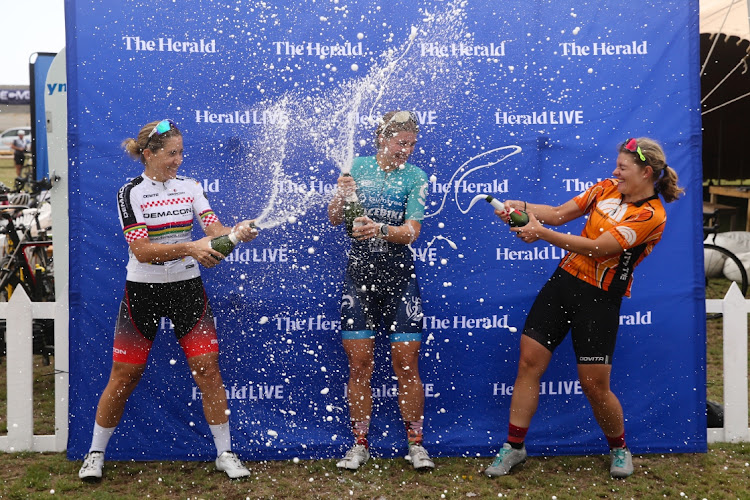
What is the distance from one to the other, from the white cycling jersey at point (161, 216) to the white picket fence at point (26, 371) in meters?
0.88

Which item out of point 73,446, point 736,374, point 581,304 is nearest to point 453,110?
point 581,304

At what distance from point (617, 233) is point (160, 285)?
2.61m

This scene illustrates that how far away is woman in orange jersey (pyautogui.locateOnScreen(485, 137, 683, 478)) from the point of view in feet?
12.9

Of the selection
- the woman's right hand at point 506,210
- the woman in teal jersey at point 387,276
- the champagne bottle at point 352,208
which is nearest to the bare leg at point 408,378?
the woman in teal jersey at point 387,276

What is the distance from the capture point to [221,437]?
169 inches

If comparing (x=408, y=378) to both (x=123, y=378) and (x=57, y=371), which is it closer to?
(x=123, y=378)

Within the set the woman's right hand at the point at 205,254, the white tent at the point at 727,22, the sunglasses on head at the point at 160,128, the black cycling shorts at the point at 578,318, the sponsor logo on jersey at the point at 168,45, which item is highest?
the white tent at the point at 727,22

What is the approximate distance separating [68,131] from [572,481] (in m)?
3.82

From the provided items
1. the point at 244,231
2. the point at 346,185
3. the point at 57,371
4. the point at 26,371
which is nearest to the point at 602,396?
the point at 346,185

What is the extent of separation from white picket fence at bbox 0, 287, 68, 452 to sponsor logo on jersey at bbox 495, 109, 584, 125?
3146 millimetres

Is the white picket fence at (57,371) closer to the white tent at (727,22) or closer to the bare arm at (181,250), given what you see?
the bare arm at (181,250)

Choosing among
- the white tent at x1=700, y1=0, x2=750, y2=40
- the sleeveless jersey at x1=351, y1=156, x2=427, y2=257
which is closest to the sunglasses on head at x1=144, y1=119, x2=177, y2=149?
the sleeveless jersey at x1=351, y1=156, x2=427, y2=257

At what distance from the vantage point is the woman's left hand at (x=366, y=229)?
13.3 ft

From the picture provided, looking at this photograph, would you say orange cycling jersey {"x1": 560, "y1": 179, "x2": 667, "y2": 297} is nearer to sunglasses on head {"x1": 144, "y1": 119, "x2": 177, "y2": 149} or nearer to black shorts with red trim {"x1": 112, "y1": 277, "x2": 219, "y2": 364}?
black shorts with red trim {"x1": 112, "y1": 277, "x2": 219, "y2": 364}
